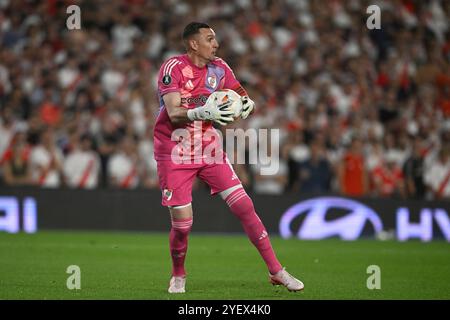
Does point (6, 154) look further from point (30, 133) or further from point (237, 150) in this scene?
point (237, 150)

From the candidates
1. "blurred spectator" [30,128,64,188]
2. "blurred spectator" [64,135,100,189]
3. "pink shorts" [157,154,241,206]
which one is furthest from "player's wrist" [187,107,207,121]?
"blurred spectator" [30,128,64,188]

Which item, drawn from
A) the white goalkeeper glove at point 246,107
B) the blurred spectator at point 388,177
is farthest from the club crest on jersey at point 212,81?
the blurred spectator at point 388,177

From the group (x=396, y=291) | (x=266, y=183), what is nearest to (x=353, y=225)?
(x=266, y=183)

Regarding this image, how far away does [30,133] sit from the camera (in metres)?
17.5

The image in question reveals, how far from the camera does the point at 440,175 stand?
1878 centimetres

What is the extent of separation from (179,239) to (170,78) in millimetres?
1593

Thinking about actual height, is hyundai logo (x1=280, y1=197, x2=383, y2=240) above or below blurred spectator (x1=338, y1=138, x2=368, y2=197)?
below

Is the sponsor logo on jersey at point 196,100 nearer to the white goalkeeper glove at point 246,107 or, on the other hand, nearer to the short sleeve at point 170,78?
the short sleeve at point 170,78

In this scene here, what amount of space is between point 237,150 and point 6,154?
→ 4302 mm

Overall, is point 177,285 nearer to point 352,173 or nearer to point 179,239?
point 179,239

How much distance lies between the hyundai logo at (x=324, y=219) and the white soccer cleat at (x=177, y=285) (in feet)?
28.2

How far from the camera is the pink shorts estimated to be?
925 centimetres

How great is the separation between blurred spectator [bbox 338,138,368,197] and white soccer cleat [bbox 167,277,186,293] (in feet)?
30.0

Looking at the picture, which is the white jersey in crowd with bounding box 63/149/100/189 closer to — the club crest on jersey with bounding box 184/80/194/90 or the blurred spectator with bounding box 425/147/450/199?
the blurred spectator with bounding box 425/147/450/199
